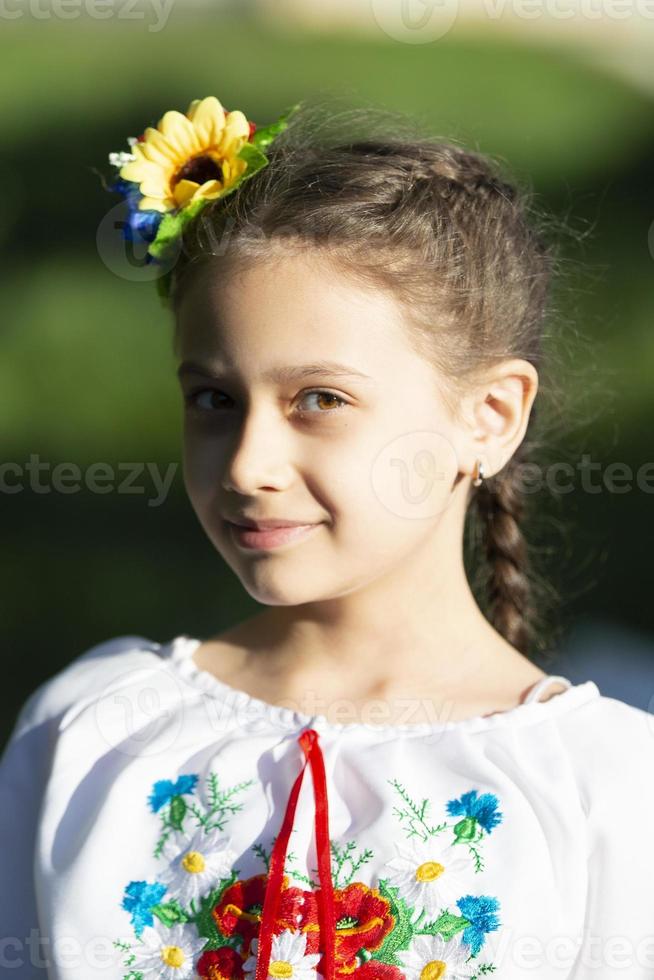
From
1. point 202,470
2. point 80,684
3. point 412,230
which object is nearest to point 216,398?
point 202,470

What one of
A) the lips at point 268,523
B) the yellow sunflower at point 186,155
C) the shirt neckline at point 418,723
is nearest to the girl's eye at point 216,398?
the lips at point 268,523

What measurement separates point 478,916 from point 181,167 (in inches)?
43.1

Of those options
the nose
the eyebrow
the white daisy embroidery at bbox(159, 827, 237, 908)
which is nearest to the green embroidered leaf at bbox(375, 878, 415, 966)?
the white daisy embroidery at bbox(159, 827, 237, 908)

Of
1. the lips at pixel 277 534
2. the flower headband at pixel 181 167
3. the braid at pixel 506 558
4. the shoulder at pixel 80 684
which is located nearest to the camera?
the lips at pixel 277 534

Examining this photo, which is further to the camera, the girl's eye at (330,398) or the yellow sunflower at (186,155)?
the yellow sunflower at (186,155)

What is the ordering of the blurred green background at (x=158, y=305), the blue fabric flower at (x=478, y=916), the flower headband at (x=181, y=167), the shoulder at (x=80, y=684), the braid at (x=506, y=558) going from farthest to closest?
the blurred green background at (x=158, y=305)
the braid at (x=506, y=558)
the shoulder at (x=80, y=684)
the flower headband at (x=181, y=167)
the blue fabric flower at (x=478, y=916)

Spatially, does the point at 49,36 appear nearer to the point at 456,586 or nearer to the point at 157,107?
the point at 157,107

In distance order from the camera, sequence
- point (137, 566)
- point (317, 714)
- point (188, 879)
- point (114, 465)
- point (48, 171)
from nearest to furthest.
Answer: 1. point (188, 879)
2. point (317, 714)
3. point (137, 566)
4. point (114, 465)
5. point (48, 171)

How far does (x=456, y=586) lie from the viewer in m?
1.80

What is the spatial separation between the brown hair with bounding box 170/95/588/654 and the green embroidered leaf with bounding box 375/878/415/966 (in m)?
0.65

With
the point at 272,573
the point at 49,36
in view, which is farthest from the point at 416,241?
the point at 49,36

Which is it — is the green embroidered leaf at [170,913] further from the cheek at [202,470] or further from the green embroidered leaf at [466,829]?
the cheek at [202,470]

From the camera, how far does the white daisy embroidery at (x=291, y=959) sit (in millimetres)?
1508

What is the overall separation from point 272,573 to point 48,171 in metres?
4.06
